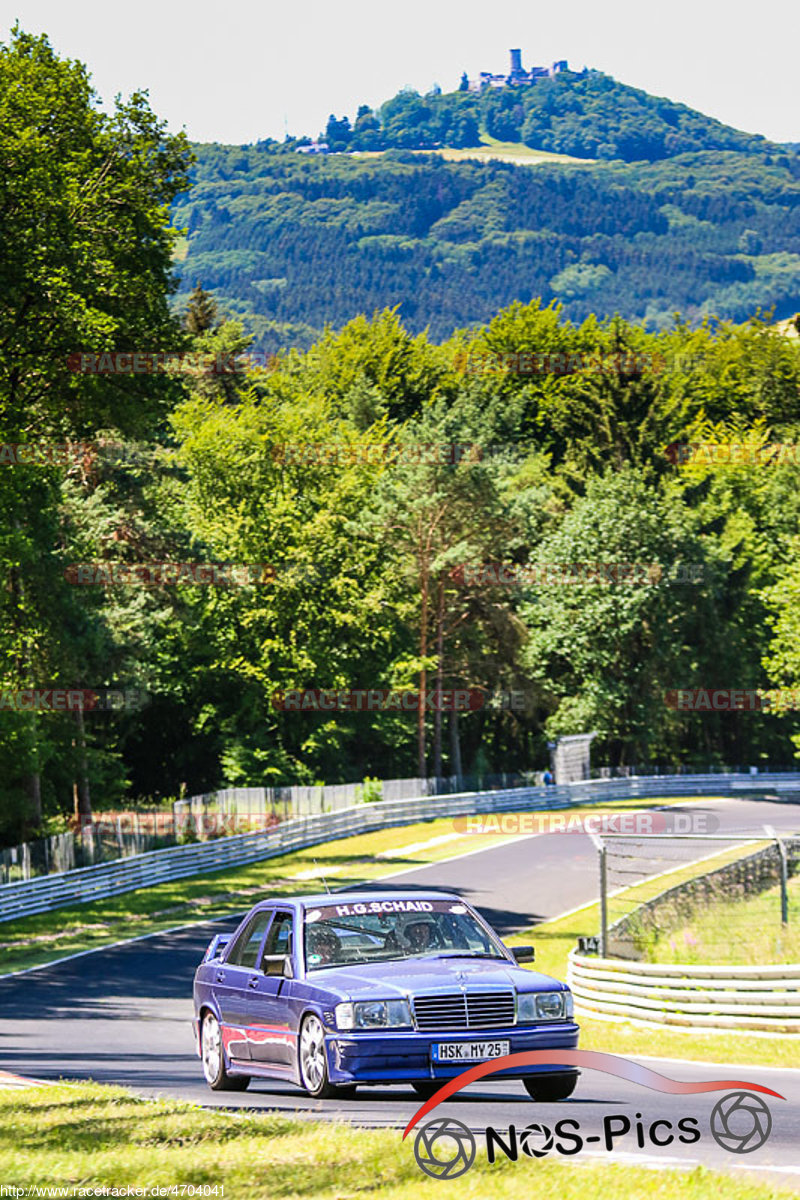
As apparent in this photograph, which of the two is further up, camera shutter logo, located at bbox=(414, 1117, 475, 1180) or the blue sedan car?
the blue sedan car

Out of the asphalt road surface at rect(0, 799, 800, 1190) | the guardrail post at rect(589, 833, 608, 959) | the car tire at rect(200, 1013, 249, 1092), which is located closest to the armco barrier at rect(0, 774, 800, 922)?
the asphalt road surface at rect(0, 799, 800, 1190)

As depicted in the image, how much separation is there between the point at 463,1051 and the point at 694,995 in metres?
9.81

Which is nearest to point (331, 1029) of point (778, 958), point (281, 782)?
point (778, 958)

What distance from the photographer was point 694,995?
1928 centimetres

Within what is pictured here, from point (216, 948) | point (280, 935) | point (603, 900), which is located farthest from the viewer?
point (603, 900)

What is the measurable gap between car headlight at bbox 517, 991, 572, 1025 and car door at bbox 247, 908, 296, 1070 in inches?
69.8

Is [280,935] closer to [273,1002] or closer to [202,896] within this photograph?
[273,1002]

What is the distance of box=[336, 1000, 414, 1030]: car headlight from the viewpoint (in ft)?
33.9

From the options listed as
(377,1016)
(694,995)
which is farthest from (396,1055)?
(694,995)

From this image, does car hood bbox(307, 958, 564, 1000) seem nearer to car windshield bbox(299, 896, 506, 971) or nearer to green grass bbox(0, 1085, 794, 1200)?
car windshield bbox(299, 896, 506, 971)

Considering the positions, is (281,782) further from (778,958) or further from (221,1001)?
(221,1001)

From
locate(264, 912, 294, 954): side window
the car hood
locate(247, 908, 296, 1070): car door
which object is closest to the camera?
the car hood

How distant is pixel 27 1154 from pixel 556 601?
64.6 meters

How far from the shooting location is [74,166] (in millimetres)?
31156
